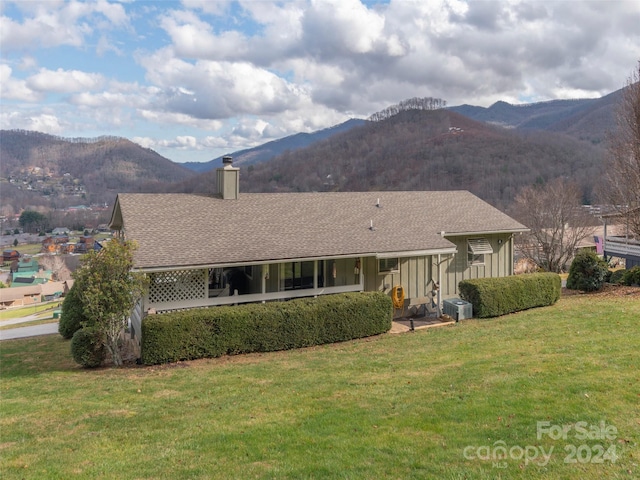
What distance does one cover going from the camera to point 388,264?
15.1 m

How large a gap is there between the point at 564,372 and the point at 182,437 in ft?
21.3

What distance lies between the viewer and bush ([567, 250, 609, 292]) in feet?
57.6

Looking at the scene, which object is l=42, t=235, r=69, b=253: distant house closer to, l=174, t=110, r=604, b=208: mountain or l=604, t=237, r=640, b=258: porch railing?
l=174, t=110, r=604, b=208: mountain

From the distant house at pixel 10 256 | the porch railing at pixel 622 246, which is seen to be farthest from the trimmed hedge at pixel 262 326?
the distant house at pixel 10 256

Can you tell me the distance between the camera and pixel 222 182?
16094 millimetres

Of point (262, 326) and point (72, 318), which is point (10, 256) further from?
point (262, 326)

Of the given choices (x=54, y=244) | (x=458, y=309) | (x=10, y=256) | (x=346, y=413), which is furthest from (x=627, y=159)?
(x=10, y=256)

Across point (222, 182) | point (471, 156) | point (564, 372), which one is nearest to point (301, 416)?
point (564, 372)

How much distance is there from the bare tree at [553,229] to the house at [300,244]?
52.5 ft

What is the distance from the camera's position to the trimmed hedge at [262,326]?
1054 centimetres

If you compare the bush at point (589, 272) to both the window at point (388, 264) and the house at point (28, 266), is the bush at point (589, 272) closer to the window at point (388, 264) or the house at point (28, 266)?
the window at point (388, 264)

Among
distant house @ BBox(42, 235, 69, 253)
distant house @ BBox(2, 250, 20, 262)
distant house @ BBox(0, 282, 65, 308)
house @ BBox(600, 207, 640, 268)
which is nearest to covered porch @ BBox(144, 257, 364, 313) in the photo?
house @ BBox(600, 207, 640, 268)

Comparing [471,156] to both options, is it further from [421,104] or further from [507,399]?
[507,399]

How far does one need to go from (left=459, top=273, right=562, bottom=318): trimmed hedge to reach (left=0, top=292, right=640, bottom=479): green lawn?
3254mm
